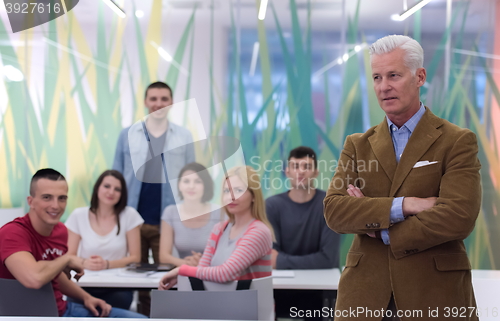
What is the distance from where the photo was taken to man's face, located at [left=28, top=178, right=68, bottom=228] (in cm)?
240

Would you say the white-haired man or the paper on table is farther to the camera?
the paper on table

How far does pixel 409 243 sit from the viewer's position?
59.6 inches

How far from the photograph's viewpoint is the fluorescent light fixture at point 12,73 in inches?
174

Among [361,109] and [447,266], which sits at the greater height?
[361,109]

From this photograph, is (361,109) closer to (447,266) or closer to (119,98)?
(119,98)

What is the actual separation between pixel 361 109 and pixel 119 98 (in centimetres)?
211

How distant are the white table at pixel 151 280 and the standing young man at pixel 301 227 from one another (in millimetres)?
178

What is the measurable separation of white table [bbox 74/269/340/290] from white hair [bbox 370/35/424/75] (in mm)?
1426

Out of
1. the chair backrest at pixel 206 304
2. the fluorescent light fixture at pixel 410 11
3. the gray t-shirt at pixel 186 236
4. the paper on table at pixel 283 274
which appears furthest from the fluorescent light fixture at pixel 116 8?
the chair backrest at pixel 206 304

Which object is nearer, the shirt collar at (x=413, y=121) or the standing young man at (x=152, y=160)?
the shirt collar at (x=413, y=121)

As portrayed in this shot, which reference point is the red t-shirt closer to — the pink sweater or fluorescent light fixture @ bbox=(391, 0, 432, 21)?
the pink sweater

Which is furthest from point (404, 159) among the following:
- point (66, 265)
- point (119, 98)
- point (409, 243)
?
point (119, 98)

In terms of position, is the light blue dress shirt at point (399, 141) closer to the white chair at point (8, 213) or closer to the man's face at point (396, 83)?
the man's face at point (396, 83)

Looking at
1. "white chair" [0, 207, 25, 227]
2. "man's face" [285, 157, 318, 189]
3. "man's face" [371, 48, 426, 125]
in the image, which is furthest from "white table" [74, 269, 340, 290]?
"white chair" [0, 207, 25, 227]
